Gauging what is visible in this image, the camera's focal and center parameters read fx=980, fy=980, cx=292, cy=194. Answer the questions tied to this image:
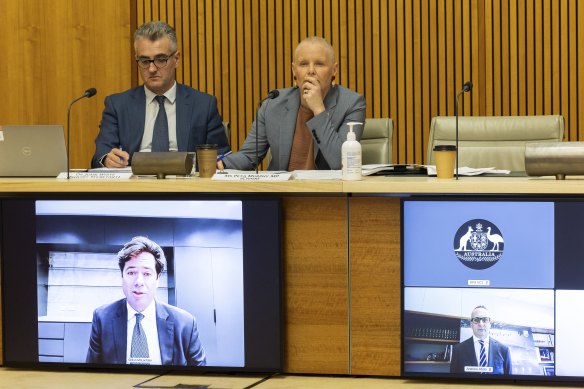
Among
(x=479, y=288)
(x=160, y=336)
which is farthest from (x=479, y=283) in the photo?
(x=160, y=336)

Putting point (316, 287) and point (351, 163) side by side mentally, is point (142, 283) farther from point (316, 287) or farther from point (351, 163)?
point (351, 163)

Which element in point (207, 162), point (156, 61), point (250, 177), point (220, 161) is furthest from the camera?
point (156, 61)

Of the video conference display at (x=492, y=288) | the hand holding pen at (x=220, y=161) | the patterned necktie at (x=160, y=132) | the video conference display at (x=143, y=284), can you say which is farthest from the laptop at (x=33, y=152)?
the video conference display at (x=492, y=288)

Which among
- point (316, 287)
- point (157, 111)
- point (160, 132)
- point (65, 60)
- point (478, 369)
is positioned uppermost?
point (65, 60)

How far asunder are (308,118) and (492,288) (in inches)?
74.4

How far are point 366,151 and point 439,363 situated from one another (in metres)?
1.99

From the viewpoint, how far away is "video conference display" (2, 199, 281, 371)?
335 cm

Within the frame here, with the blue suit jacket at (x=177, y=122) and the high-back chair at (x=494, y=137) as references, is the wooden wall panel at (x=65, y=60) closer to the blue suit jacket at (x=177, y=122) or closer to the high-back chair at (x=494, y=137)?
the blue suit jacket at (x=177, y=122)

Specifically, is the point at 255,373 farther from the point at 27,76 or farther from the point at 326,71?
the point at 27,76

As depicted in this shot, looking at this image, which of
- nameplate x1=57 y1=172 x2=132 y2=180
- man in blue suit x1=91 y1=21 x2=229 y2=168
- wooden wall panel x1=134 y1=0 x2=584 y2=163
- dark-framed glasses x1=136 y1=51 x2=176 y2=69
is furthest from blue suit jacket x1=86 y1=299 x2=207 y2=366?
wooden wall panel x1=134 y1=0 x2=584 y2=163

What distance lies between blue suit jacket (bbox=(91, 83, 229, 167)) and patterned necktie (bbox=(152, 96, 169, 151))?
6 centimetres

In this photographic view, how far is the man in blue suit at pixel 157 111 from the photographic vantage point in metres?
5.02

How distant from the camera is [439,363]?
323 cm

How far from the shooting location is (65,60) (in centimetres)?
716
